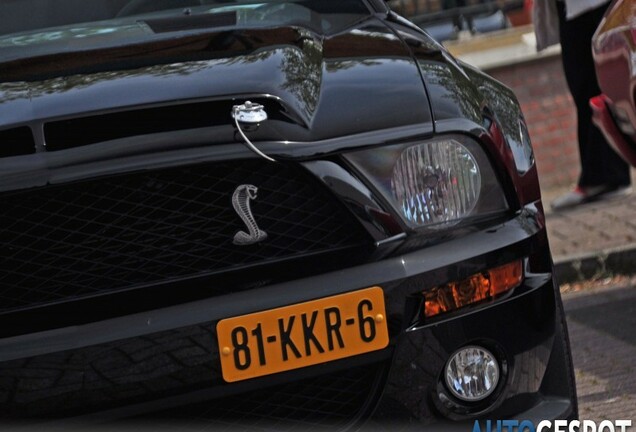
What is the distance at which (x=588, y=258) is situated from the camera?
6.22 meters

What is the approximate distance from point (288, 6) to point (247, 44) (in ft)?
2.45

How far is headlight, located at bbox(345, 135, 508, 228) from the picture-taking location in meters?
2.93

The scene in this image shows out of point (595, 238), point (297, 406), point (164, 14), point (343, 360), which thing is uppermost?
point (164, 14)

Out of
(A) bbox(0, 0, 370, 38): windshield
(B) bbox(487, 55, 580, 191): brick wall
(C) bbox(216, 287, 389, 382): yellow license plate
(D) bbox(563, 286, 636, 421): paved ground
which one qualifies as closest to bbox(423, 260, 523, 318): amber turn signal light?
(C) bbox(216, 287, 389, 382): yellow license plate

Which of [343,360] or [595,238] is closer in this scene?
[343,360]

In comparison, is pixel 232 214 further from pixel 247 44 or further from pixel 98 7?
pixel 98 7

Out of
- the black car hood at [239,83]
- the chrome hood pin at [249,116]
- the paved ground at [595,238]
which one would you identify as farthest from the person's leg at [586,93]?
the chrome hood pin at [249,116]

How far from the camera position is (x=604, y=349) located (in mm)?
4945

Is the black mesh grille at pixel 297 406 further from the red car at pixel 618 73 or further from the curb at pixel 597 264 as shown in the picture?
the curb at pixel 597 264

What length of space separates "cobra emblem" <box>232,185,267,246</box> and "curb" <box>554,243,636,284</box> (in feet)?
11.6

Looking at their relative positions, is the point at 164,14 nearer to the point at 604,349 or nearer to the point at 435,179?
the point at 435,179

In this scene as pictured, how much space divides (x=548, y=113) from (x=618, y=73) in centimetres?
441

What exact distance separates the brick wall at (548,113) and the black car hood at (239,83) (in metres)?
5.96

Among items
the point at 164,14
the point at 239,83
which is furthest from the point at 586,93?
the point at 239,83
